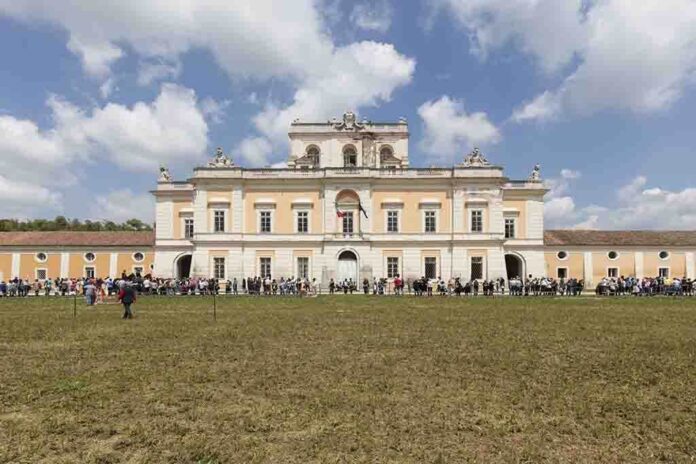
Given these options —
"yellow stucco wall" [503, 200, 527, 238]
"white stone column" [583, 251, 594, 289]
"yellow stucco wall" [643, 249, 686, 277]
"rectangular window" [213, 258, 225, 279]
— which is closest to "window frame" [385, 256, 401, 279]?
"yellow stucco wall" [503, 200, 527, 238]

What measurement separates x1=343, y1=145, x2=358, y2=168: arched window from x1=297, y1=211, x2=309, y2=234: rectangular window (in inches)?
225

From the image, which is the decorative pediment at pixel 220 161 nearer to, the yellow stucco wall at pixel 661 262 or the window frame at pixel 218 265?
the window frame at pixel 218 265

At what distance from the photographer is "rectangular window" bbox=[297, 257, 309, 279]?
1420 inches

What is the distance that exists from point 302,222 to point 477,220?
1194 centimetres

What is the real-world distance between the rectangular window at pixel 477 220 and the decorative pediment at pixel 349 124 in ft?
35.2

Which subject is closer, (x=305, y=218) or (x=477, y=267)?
(x=477, y=267)

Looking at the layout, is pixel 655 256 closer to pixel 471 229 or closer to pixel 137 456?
pixel 471 229

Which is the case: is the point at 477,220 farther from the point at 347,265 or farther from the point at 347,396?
the point at 347,396

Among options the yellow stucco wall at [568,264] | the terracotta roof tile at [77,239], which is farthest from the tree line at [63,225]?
the yellow stucco wall at [568,264]

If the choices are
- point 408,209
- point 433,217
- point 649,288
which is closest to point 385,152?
point 408,209

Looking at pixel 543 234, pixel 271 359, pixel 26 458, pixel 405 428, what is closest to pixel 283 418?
pixel 405 428

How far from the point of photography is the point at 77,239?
130 ft

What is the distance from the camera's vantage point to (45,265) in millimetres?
39094

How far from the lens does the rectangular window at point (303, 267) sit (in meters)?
36.1
